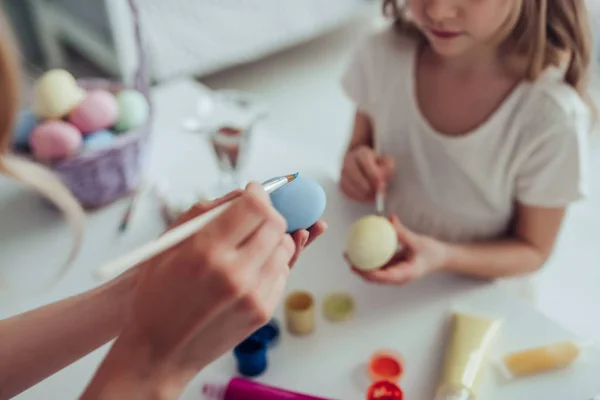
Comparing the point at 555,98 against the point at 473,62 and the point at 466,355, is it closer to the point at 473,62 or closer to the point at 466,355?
the point at 473,62

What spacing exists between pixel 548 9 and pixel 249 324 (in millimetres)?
530

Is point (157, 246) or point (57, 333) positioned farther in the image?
point (57, 333)

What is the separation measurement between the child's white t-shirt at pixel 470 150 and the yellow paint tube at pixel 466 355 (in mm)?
204

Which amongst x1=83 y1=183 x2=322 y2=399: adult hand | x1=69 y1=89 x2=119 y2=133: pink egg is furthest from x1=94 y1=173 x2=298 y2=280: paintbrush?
x1=69 y1=89 x2=119 y2=133: pink egg

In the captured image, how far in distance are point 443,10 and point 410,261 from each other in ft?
0.93

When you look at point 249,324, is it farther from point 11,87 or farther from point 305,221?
point 11,87

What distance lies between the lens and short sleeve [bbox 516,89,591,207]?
700mm

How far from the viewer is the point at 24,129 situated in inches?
32.1

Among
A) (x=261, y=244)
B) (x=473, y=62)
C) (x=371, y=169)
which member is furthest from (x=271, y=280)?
(x=473, y=62)

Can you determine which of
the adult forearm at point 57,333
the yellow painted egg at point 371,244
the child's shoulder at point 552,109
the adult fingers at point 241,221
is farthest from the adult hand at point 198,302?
the child's shoulder at point 552,109

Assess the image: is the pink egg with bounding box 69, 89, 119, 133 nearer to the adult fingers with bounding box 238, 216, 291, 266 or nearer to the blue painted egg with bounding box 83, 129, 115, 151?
the blue painted egg with bounding box 83, 129, 115, 151

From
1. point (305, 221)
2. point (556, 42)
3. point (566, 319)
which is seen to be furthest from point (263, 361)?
point (566, 319)

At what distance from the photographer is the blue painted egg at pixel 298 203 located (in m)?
0.49

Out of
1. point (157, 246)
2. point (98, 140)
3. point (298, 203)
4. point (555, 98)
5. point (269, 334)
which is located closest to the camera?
point (157, 246)
